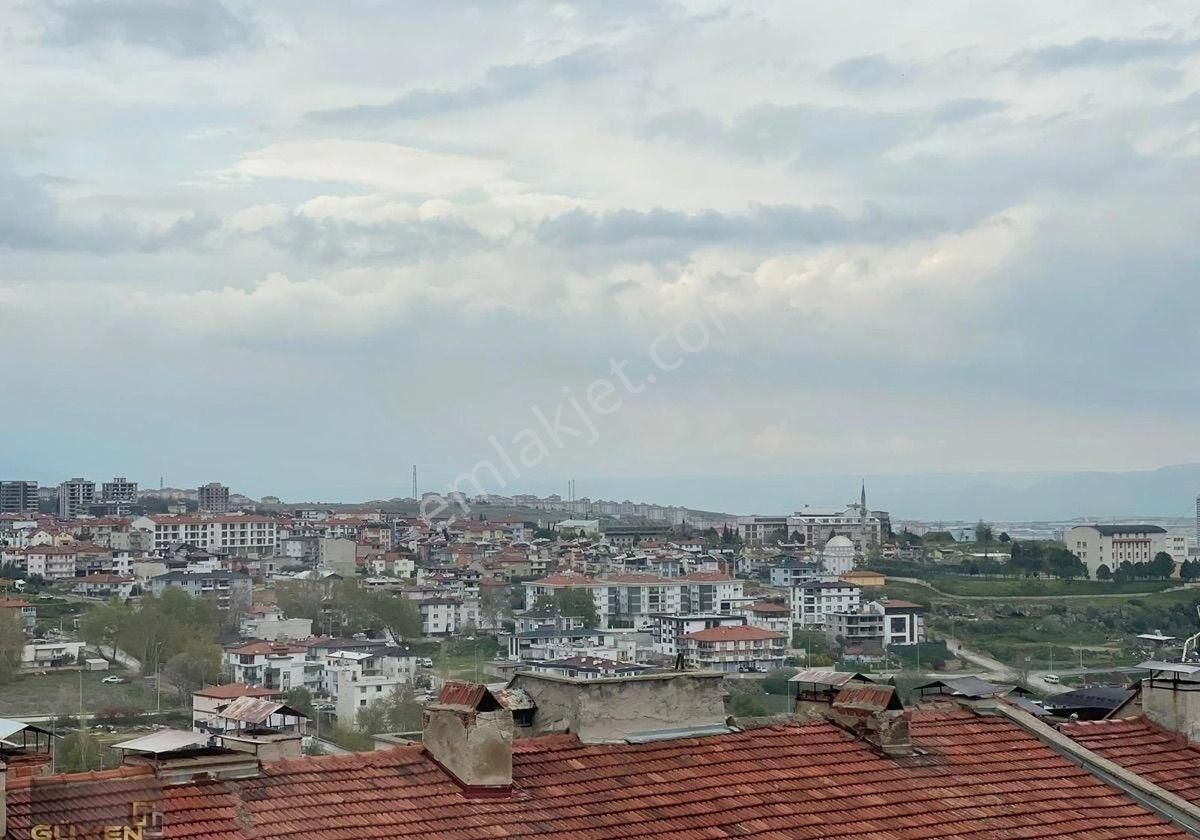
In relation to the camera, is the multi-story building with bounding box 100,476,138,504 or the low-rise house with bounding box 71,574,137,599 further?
the multi-story building with bounding box 100,476,138,504

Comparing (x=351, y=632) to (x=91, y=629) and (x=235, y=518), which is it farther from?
(x=235, y=518)

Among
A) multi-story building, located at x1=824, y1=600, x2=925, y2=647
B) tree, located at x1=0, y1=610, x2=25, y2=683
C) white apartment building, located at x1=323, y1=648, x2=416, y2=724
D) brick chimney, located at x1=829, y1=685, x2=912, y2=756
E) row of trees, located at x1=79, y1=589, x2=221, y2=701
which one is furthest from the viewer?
multi-story building, located at x1=824, y1=600, x2=925, y2=647

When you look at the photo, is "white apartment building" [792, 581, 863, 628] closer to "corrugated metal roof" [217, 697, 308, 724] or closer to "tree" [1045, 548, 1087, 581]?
"tree" [1045, 548, 1087, 581]

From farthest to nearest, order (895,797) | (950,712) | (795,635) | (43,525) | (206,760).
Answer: (43,525) → (795,635) → (950,712) → (895,797) → (206,760)

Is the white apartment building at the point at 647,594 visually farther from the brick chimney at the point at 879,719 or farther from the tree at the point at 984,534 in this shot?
the brick chimney at the point at 879,719

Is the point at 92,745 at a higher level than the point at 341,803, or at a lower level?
lower

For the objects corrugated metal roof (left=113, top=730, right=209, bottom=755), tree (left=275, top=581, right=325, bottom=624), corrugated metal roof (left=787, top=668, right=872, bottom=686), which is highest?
corrugated metal roof (left=787, top=668, right=872, bottom=686)

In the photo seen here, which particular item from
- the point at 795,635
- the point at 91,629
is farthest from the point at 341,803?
the point at 795,635

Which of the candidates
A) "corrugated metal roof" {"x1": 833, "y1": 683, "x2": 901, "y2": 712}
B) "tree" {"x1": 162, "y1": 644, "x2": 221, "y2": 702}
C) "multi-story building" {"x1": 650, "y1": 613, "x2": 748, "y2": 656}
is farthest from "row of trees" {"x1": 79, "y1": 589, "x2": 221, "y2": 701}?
"corrugated metal roof" {"x1": 833, "y1": 683, "x2": 901, "y2": 712}
